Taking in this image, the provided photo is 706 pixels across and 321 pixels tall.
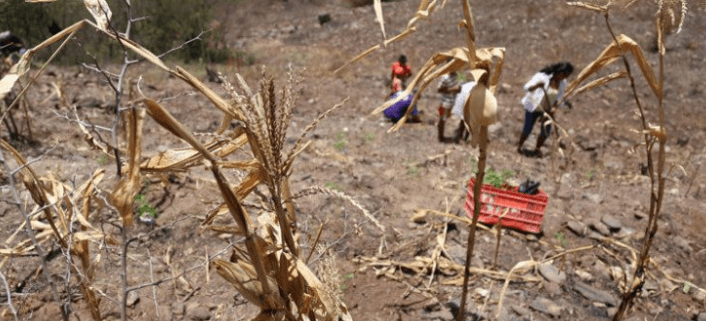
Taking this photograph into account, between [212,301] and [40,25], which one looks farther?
[40,25]

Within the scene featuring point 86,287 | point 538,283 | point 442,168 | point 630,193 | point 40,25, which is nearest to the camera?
point 86,287

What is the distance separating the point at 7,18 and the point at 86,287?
7.94 metres

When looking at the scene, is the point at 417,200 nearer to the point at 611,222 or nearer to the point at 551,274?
the point at 551,274

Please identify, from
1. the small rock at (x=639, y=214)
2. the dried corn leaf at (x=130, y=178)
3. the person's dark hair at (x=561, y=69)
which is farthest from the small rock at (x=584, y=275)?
the dried corn leaf at (x=130, y=178)

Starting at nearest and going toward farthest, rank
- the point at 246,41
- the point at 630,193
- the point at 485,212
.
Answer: the point at 485,212, the point at 630,193, the point at 246,41

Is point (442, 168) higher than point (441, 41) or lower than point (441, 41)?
lower

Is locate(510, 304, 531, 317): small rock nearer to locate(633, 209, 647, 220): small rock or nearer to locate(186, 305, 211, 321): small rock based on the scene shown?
locate(186, 305, 211, 321): small rock

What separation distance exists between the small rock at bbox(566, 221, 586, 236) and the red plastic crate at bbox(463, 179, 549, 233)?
1.14 feet

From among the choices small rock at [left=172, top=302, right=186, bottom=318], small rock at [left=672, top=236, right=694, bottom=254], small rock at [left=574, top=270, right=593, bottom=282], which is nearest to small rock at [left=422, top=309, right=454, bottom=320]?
small rock at [left=574, top=270, right=593, bottom=282]

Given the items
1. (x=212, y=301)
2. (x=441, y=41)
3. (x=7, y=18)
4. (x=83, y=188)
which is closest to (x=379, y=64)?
(x=441, y=41)

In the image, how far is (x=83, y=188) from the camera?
5.64 ft

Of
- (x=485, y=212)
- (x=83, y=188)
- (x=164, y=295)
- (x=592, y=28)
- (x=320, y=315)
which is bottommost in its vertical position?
(x=164, y=295)

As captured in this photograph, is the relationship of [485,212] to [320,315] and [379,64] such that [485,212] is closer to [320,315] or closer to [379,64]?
[320,315]

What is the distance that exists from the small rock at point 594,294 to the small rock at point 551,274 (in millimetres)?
100
